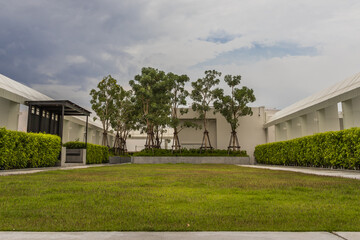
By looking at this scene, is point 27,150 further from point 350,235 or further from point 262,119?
point 262,119

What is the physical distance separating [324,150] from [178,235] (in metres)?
13.1

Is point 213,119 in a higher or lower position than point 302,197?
higher

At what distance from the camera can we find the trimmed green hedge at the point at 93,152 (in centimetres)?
2127

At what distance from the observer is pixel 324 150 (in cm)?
1334

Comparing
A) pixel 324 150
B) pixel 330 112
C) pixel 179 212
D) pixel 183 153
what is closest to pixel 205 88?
pixel 183 153

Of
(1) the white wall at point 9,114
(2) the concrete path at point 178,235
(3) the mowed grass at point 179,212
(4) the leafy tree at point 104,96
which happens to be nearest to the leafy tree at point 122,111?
(4) the leafy tree at point 104,96

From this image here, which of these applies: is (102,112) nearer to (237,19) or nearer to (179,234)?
(237,19)

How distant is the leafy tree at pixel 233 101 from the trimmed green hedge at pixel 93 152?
11625mm

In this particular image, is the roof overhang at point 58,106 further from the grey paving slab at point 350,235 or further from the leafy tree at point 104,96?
the grey paving slab at point 350,235

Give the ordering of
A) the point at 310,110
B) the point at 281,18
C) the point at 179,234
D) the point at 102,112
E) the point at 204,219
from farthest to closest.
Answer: the point at 102,112
the point at 310,110
the point at 281,18
the point at 204,219
the point at 179,234

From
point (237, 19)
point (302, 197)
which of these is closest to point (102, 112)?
point (237, 19)

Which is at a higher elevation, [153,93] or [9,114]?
[153,93]

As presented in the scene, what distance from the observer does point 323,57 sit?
59.5ft

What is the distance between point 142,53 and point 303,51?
10.5 m
